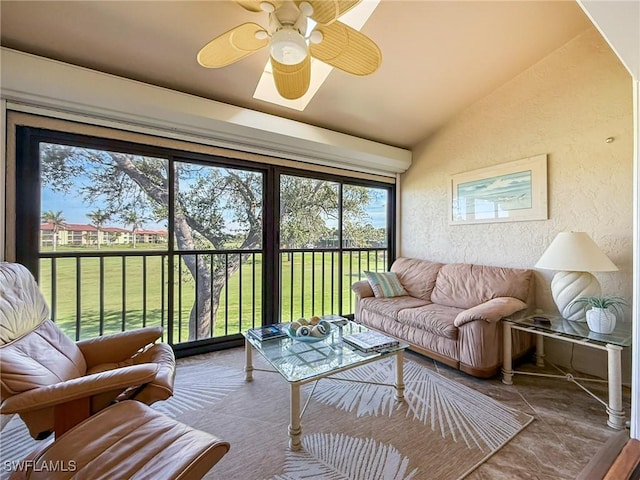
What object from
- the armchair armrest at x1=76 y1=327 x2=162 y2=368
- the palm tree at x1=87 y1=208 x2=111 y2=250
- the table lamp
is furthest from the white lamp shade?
the palm tree at x1=87 y1=208 x2=111 y2=250

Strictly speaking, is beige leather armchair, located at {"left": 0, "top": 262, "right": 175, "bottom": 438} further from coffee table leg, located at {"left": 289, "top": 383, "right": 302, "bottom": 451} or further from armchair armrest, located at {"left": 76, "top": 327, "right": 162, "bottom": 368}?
coffee table leg, located at {"left": 289, "top": 383, "right": 302, "bottom": 451}

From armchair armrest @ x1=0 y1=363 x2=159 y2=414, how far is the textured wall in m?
3.23

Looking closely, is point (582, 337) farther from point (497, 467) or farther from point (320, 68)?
point (320, 68)

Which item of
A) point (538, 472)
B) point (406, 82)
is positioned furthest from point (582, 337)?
point (406, 82)

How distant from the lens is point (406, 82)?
273cm

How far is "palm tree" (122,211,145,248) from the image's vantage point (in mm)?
2549

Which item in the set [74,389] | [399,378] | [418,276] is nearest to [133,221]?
[74,389]

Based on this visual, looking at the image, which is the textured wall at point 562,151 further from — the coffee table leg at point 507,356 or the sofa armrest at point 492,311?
the coffee table leg at point 507,356

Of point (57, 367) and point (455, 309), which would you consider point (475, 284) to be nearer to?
point (455, 309)

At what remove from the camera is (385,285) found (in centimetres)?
334

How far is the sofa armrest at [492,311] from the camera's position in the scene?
7.19 feet

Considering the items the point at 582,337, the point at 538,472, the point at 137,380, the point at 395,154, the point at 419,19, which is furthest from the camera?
the point at 395,154

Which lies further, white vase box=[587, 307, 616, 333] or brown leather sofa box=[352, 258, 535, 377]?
brown leather sofa box=[352, 258, 535, 377]

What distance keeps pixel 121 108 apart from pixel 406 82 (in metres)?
2.50
